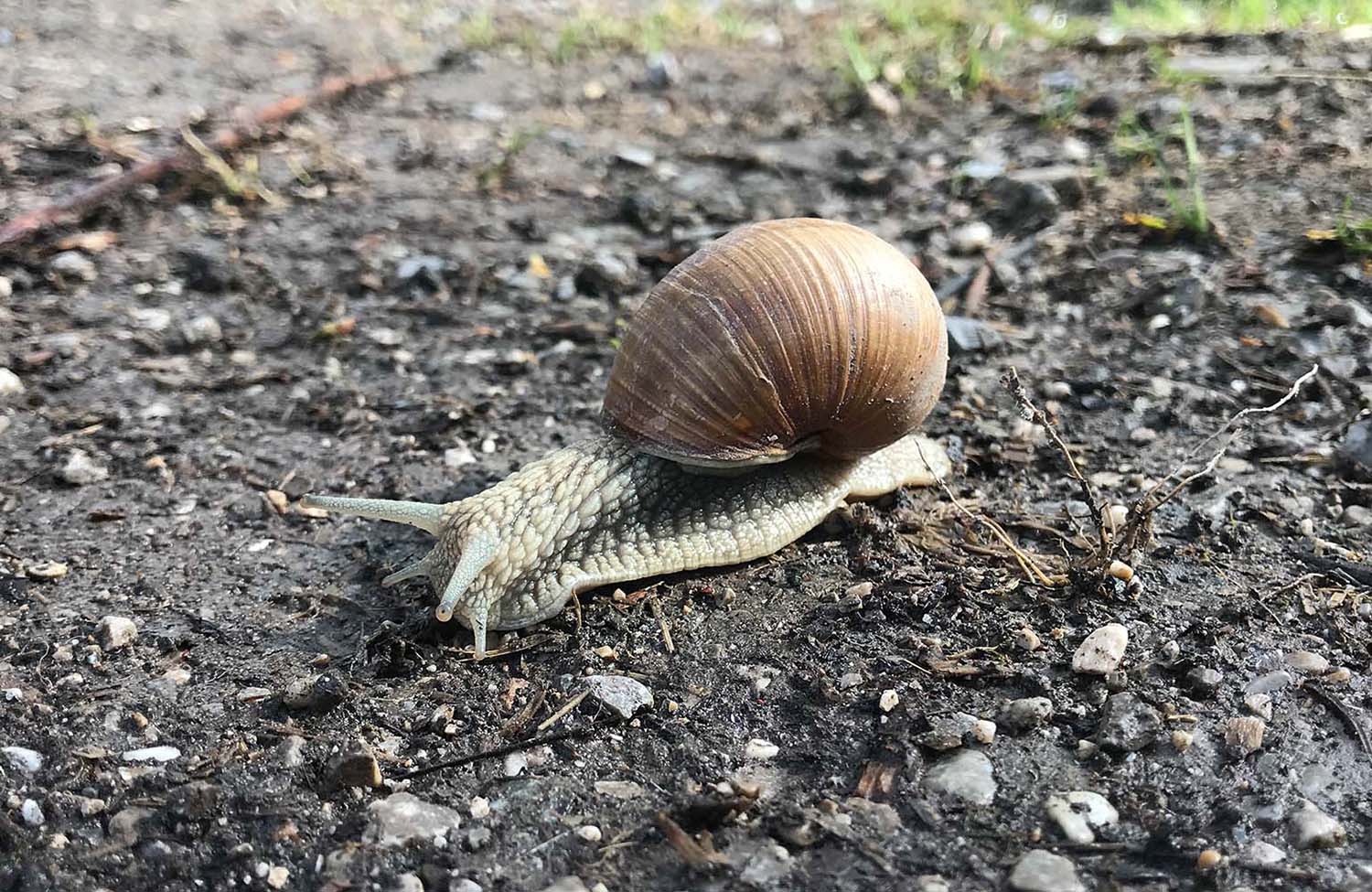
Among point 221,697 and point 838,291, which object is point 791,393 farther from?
point 221,697

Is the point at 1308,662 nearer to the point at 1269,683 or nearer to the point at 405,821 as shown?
the point at 1269,683

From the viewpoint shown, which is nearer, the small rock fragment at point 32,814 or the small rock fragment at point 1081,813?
the small rock fragment at point 1081,813

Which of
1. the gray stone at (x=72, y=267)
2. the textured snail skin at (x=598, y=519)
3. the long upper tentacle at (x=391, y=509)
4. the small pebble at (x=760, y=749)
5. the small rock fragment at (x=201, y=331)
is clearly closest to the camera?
the small pebble at (x=760, y=749)

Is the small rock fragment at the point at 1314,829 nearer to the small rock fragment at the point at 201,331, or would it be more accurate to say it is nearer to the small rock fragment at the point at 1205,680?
the small rock fragment at the point at 1205,680

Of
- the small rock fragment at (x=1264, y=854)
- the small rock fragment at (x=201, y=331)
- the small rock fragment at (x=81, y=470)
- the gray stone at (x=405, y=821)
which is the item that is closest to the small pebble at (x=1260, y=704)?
the small rock fragment at (x=1264, y=854)

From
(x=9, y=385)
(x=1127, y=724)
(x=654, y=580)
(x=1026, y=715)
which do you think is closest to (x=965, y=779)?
(x=1026, y=715)

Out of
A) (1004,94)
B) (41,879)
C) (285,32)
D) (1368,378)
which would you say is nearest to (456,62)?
(285,32)
